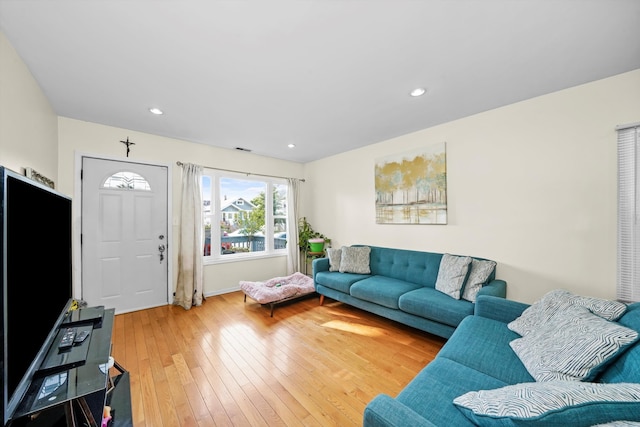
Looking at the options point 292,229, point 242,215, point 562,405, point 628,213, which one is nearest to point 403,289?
point 628,213

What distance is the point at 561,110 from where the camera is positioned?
89.7 inches

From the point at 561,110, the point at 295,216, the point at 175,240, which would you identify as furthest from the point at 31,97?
the point at 561,110

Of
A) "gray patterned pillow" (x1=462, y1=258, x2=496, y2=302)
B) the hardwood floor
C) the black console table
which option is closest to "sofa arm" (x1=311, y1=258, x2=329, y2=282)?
the hardwood floor

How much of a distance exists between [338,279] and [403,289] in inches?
34.2

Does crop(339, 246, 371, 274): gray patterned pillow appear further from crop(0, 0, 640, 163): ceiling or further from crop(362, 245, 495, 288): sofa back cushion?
crop(0, 0, 640, 163): ceiling

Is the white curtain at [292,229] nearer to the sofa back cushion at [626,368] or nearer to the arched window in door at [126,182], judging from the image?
the arched window in door at [126,182]

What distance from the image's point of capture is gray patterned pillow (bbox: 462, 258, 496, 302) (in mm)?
2408

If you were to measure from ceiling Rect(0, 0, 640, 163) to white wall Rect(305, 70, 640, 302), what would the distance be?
0.66 feet

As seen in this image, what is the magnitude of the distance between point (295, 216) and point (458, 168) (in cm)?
300

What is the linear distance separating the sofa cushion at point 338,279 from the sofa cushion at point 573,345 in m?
1.91

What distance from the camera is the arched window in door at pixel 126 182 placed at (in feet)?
10.4

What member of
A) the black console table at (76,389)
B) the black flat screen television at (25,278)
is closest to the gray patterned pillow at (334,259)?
the black console table at (76,389)

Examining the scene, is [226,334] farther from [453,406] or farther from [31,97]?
[31,97]

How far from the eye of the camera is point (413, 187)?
335cm
